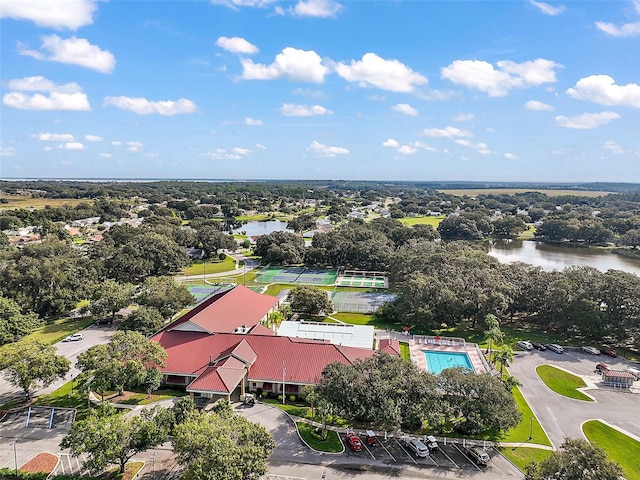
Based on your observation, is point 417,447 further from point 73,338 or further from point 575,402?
point 73,338

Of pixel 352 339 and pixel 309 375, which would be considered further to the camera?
pixel 352 339

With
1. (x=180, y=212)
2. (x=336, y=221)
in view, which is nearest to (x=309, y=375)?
(x=336, y=221)

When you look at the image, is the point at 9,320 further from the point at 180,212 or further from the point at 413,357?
the point at 180,212

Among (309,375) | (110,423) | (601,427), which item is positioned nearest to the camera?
(110,423)

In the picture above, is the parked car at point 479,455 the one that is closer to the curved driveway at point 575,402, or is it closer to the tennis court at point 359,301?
the curved driveway at point 575,402

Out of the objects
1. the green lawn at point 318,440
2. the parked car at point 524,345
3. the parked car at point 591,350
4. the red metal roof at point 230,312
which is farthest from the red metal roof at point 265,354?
the parked car at point 591,350

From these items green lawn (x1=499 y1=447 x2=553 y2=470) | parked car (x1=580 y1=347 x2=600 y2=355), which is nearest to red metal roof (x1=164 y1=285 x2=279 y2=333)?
green lawn (x1=499 y1=447 x2=553 y2=470)
